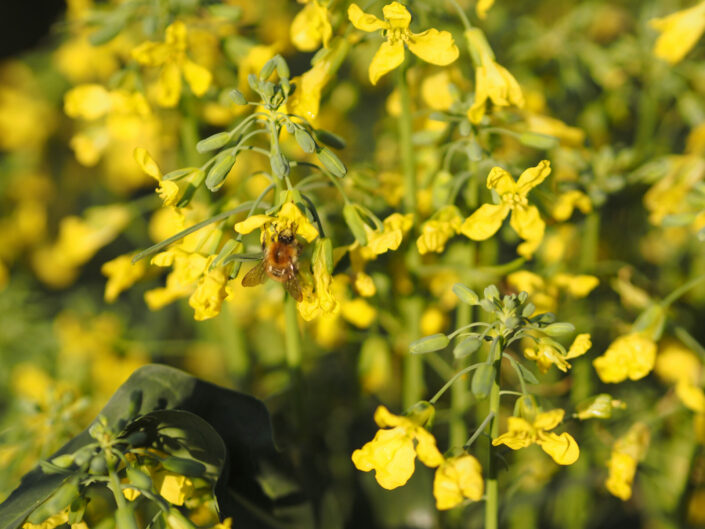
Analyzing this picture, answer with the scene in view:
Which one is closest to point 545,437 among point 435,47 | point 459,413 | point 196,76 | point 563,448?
point 563,448

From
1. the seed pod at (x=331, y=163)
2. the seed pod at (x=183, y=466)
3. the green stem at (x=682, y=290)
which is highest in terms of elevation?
the seed pod at (x=331, y=163)

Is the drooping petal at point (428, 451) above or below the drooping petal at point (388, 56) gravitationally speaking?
below

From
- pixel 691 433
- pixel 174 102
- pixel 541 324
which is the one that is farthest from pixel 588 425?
pixel 174 102

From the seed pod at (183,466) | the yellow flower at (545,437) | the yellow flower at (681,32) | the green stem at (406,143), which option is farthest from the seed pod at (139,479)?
the yellow flower at (681,32)

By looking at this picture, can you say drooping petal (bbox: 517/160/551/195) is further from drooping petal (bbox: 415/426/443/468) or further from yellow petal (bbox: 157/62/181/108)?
yellow petal (bbox: 157/62/181/108)

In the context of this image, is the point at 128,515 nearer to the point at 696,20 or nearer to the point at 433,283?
the point at 433,283

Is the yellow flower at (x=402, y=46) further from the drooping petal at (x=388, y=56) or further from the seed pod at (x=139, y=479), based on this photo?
the seed pod at (x=139, y=479)
